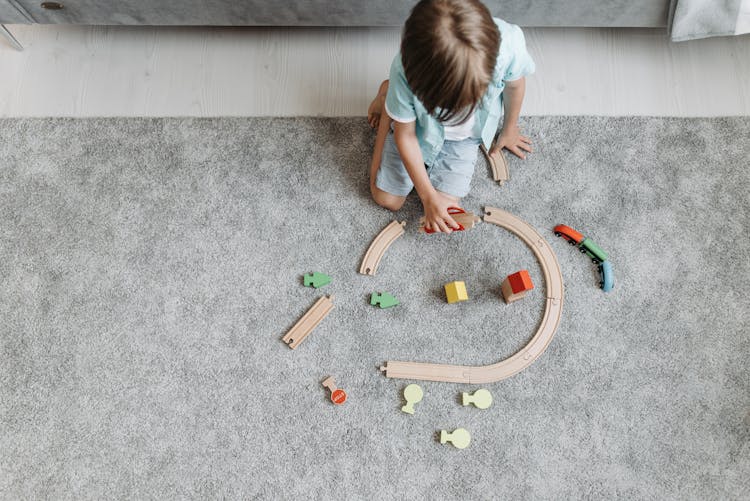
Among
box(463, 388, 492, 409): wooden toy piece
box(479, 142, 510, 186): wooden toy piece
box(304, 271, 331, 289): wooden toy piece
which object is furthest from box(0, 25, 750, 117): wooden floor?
box(463, 388, 492, 409): wooden toy piece

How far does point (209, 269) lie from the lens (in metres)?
1.19

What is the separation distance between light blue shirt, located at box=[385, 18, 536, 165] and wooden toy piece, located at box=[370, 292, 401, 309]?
0.28 meters

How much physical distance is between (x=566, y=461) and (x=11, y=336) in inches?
42.4

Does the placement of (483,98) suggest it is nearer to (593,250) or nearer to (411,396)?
(593,250)

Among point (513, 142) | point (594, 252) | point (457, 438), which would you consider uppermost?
point (513, 142)

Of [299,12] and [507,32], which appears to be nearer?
[507,32]

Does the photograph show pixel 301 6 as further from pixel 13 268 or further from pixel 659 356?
pixel 659 356

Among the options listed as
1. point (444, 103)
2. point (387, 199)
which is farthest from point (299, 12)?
point (444, 103)

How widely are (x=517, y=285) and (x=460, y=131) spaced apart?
0.97 feet

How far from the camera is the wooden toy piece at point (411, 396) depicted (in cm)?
111

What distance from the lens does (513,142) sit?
121 centimetres

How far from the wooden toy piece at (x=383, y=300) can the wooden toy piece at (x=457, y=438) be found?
0.83ft

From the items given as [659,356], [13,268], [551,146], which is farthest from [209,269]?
[659,356]

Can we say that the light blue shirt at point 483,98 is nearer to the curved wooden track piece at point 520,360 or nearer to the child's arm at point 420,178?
the child's arm at point 420,178
